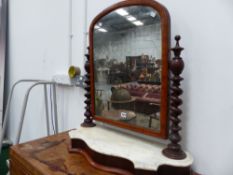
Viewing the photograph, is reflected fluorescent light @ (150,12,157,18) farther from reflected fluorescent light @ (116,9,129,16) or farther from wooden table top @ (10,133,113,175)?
wooden table top @ (10,133,113,175)

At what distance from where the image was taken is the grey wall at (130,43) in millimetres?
618

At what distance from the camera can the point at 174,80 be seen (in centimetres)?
55

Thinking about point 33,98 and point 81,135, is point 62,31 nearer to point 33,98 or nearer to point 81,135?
point 33,98

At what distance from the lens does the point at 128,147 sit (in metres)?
0.63

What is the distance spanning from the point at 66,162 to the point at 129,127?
0.25 m

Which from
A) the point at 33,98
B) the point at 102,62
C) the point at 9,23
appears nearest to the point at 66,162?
the point at 102,62

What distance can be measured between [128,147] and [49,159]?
28 centimetres

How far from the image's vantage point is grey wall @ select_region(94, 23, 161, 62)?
0.62 m

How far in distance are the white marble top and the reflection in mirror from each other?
0.22 ft

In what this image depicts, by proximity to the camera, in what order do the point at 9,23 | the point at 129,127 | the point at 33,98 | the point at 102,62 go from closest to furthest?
1. the point at 129,127
2. the point at 102,62
3. the point at 33,98
4. the point at 9,23

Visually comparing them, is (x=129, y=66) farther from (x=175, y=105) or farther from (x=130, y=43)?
(x=175, y=105)

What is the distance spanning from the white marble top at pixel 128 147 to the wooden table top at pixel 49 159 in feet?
0.22

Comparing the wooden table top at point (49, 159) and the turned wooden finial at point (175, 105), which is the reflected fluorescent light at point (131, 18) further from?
the wooden table top at point (49, 159)

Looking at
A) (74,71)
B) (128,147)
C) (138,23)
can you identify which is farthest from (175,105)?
(74,71)
